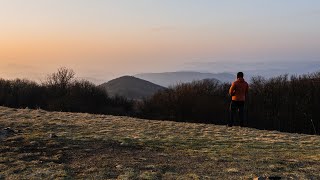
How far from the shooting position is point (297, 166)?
9.54 m

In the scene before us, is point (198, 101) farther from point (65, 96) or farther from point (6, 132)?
point (6, 132)

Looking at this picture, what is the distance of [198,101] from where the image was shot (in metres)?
55.9

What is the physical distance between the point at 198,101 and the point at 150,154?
148 feet

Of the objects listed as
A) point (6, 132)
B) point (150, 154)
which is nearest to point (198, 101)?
point (6, 132)

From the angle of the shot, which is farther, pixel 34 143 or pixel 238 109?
pixel 238 109

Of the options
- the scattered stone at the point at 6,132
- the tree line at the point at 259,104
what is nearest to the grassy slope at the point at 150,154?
the scattered stone at the point at 6,132

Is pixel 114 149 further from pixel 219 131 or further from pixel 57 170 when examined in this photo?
pixel 219 131

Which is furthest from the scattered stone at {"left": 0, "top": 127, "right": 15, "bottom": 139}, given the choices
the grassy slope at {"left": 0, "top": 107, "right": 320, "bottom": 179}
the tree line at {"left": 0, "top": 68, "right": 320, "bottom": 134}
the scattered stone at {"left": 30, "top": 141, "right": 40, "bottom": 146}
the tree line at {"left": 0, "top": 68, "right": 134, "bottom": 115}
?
the tree line at {"left": 0, "top": 68, "right": 134, "bottom": 115}

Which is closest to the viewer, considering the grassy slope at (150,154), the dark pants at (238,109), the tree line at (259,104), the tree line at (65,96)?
the grassy slope at (150,154)

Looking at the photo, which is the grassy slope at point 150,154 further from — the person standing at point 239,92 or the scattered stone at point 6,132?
the person standing at point 239,92

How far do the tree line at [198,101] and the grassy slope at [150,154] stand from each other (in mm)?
31981

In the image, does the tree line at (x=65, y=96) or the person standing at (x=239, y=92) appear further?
the tree line at (x=65, y=96)

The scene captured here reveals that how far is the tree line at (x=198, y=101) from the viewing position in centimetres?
5034

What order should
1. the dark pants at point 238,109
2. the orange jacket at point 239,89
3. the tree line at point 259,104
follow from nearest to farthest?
the orange jacket at point 239,89 < the dark pants at point 238,109 < the tree line at point 259,104
